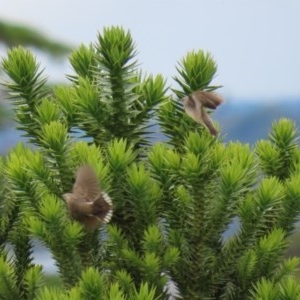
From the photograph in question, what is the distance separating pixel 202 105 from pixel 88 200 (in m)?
0.16

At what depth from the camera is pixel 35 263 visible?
1.03 meters

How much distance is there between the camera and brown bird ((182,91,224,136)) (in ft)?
3.12

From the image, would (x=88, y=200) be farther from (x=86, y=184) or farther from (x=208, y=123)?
(x=208, y=123)

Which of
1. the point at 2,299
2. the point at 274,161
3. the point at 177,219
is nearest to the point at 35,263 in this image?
the point at 2,299

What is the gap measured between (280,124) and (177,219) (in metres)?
0.18

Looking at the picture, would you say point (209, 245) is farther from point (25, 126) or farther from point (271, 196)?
point (25, 126)

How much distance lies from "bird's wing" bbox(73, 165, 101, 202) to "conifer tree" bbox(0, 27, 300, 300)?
0.01m

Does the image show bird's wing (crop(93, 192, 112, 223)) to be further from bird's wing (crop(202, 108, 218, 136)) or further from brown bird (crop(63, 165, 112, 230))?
bird's wing (crop(202, 108, 218, 136))

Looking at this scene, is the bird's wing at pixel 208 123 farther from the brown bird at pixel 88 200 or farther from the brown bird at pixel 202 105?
the brown bird at pixel 88 200

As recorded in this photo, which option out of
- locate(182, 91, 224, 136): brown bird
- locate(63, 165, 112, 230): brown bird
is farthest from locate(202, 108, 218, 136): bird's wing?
locate(63, 165, 112, 230): brown bird

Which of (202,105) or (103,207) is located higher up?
(202,105)

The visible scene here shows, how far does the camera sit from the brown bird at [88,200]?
90cm

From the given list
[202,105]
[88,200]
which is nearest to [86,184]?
[88,200]

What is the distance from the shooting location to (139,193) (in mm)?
931
